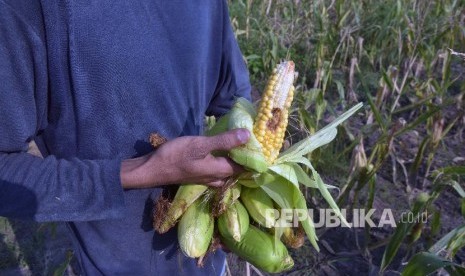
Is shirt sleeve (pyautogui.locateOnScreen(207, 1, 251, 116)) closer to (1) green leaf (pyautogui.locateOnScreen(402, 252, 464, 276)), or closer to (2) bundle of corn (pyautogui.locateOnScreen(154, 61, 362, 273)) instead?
(2) bundle of corn (pyautogui.locateOnScreen(154, 61, 362, 273))

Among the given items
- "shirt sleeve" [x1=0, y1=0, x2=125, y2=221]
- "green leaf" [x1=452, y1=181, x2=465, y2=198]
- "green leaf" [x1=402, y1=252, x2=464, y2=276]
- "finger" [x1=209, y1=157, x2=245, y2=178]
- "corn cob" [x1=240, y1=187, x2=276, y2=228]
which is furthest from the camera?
"green leaf" [x1=452, y1=181, x2=465, y2=198]

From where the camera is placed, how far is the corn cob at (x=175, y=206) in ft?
3.22

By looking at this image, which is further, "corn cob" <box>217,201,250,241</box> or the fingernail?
"corn cob" <box>217,201,250,241</box>

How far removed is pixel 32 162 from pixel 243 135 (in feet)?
1.34

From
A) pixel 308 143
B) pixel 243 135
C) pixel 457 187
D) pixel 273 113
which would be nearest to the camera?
pixel 243 135

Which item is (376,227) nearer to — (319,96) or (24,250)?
(319,96)

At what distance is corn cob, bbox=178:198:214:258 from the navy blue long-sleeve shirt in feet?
0.35

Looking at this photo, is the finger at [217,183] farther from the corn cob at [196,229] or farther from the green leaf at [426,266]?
the green leaf at [426,266]

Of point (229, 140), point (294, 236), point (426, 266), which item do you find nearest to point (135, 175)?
point (229, 140)

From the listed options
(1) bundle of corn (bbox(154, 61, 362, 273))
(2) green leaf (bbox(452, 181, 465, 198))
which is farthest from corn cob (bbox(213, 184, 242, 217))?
(2) green leaf (bbox(452, 181, 465, 198))

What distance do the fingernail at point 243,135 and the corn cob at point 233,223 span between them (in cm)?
21

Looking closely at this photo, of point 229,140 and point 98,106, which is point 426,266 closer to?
point 229,140

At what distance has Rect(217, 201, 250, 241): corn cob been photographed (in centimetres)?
100

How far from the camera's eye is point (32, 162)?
0.89 meters
